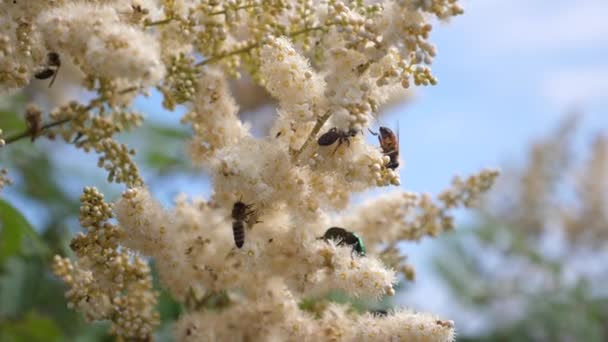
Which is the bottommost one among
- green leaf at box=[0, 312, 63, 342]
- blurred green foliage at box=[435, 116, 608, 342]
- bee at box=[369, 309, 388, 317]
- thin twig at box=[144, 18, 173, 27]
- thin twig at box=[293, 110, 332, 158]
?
bee at box=[369, 309, 388, 317]

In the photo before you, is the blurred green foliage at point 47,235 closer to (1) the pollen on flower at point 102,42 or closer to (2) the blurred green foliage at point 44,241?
(2) the blurred green foliage at point 44,241

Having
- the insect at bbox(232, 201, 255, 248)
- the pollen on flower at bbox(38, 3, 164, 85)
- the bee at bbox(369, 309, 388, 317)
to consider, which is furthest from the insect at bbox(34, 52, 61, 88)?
the bee at bbox(369, 309, 388, 317)

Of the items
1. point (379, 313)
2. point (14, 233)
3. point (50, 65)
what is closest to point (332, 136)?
point (379, 313)

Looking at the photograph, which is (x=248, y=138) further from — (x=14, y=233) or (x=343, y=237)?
(x=14, y=233)

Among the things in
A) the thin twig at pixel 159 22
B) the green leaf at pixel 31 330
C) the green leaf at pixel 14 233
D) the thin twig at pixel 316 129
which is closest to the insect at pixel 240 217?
the thin twig at pixel 316 129

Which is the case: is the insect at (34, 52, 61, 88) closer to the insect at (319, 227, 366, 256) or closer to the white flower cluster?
the white flower cluster

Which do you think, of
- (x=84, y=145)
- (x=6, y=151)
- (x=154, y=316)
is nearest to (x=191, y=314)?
(x=154, y=316)

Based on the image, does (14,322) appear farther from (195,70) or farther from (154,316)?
(195,70)
